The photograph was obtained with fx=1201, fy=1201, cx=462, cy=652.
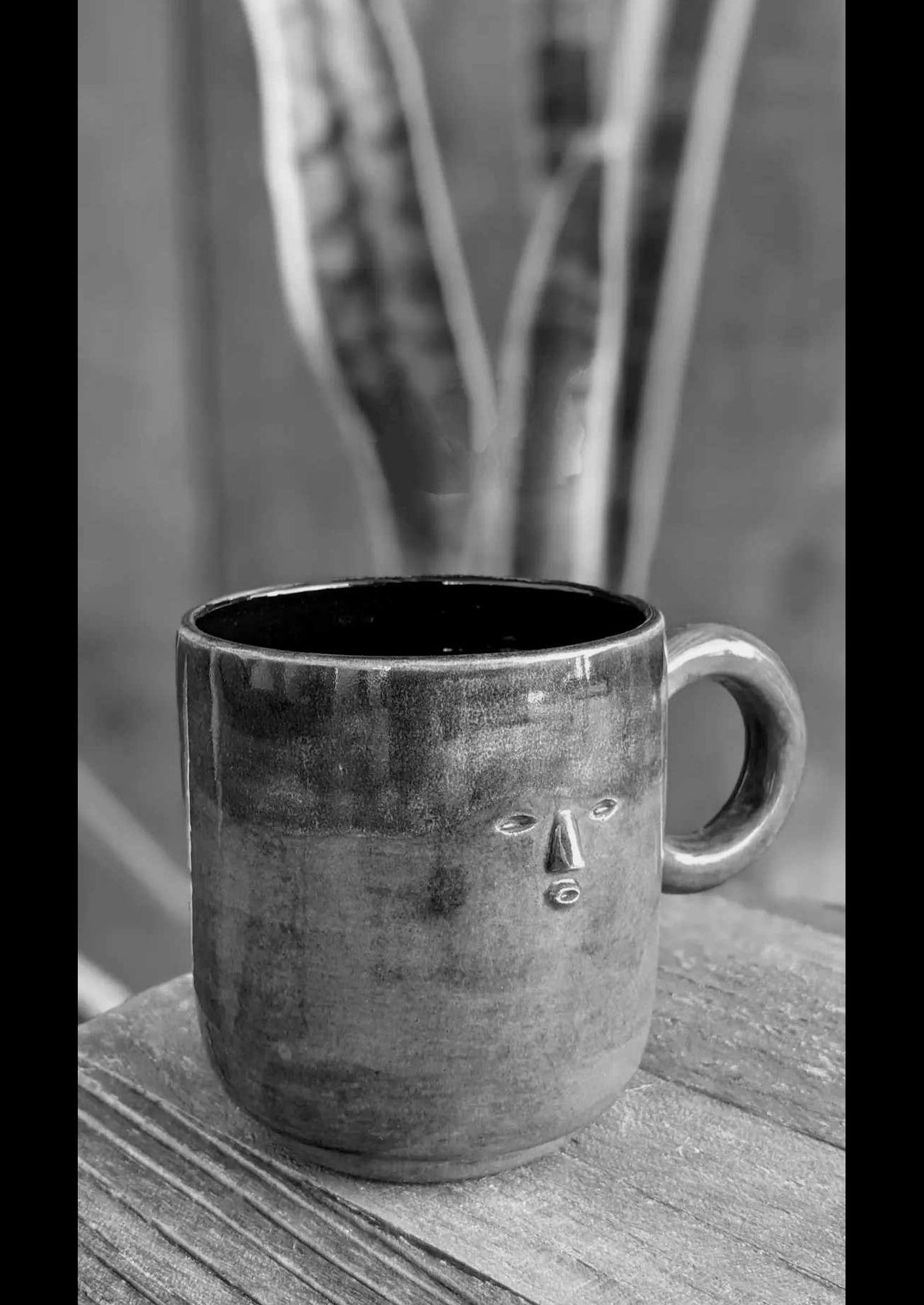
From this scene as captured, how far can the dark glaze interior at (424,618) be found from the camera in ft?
1.44

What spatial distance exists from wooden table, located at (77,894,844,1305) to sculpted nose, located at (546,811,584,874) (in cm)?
11

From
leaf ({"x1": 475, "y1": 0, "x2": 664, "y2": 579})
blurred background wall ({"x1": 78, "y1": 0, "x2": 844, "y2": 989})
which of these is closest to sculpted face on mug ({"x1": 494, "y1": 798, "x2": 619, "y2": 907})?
blurred background wall ({"x1": 78, "y1": 0, "x2": 844, "y2": 989})

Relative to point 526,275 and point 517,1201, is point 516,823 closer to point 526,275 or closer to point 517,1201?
point 517,1201

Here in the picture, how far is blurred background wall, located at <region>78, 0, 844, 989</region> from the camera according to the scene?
84 cm

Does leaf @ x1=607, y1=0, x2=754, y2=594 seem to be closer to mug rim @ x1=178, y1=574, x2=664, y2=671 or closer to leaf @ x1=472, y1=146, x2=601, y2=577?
leaf @ x1=472, y1=146, x2=601, y2=577

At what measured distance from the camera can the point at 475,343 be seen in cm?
92

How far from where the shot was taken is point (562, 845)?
13.5 inches

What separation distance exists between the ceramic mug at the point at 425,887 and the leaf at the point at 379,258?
0.58 meters

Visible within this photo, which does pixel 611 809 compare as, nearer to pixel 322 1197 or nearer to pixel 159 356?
pixel 322 1197

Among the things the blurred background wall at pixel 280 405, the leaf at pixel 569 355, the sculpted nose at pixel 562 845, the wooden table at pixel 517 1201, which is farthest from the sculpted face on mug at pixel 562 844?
the leaf at pixel 569 355

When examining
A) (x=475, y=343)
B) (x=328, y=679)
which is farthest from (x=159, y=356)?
(x=328, y=679)

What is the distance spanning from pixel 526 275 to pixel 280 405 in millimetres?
240

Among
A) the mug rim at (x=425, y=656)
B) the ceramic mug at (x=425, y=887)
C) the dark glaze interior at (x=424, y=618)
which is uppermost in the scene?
the mug rim at (x=425, y=656)

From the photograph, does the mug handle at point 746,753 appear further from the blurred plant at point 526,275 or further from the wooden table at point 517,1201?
the blurred plant at point 526,275
